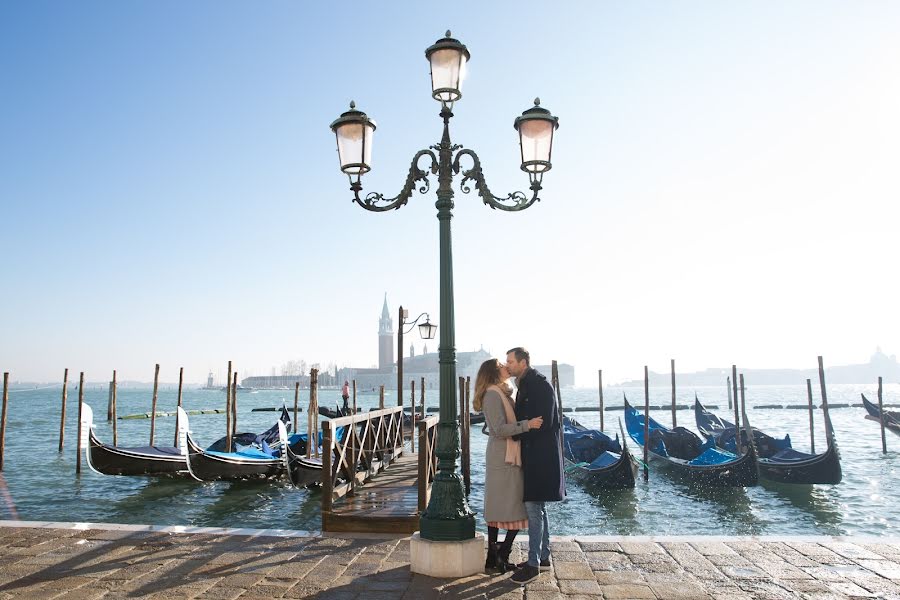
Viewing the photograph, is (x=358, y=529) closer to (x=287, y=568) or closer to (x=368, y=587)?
(x=287, y=568)

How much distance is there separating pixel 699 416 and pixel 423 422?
18113mm

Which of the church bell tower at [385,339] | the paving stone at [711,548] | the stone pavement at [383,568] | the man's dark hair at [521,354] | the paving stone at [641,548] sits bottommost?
the stone pavement at [383,568]

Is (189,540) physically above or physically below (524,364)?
below

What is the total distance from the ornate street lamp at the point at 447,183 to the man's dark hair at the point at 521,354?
0.39 m

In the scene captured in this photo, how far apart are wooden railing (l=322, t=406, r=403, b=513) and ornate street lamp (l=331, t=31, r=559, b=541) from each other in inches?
78.1

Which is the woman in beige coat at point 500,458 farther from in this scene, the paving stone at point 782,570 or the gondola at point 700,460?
the gondola at point 700,460

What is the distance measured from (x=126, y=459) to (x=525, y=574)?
36.3 feet

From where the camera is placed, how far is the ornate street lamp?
3.78 meters

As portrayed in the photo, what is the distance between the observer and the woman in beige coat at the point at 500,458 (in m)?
3.63

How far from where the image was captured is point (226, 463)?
38.3ft

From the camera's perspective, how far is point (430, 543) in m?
3.68

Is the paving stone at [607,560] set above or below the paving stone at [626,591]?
below

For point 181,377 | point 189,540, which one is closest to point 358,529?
point 189,540

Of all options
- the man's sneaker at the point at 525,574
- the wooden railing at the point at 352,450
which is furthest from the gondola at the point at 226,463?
the man's sneaker at the point at 525,574
